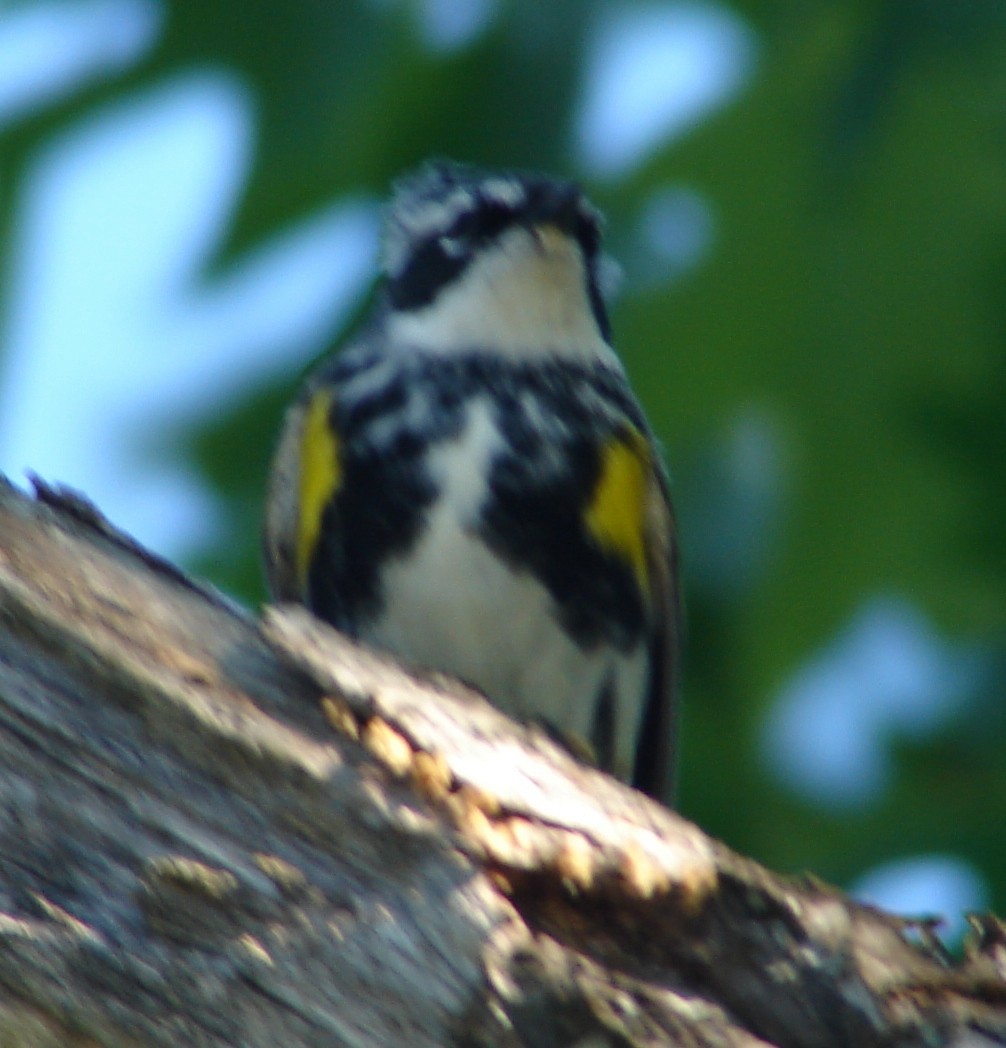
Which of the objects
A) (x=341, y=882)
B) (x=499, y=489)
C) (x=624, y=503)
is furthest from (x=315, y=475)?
(x=341, y=882)

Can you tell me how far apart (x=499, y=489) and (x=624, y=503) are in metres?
0.26

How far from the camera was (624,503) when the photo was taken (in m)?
3.76

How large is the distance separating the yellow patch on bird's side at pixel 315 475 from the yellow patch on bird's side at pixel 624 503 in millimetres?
477

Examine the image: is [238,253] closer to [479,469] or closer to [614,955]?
[479,469]

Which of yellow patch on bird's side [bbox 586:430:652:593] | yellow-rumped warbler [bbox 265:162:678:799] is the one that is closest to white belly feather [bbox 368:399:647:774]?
yellow-rumped warbler [bbox 265:162:678:799]

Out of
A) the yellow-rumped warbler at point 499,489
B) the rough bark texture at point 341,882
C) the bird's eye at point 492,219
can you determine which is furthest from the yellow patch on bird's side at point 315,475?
the rough bark texture at point 341,882

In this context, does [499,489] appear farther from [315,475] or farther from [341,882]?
[341,882]

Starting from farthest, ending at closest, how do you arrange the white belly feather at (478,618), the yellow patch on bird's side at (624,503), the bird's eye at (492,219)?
the bird's eye at (492,219)
the yellow patch on bird's side at (624,503)
the white belly feather at (478,618)

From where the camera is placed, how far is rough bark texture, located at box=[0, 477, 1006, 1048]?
2279mm

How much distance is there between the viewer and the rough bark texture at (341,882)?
228 centimetres

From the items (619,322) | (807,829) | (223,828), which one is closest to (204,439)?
(619,322)

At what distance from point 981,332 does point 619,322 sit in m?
0.80

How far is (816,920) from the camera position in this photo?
2520 millimetres

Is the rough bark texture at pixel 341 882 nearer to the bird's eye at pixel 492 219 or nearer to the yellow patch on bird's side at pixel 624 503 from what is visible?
the yellow patch on bird's side at pixel 624 503
